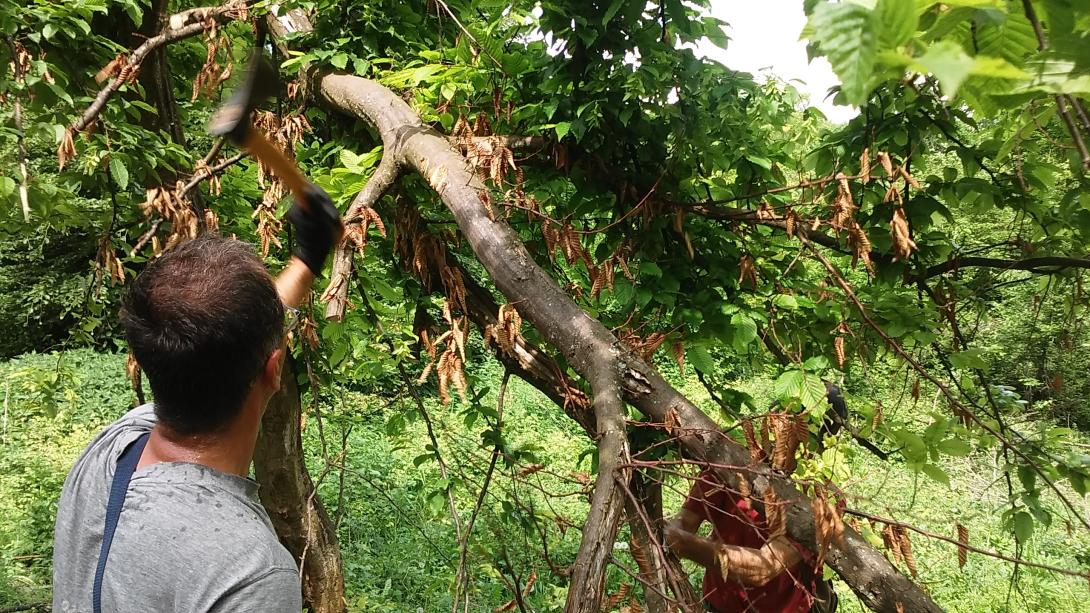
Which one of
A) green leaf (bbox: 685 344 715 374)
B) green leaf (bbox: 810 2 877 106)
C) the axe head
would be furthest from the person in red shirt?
the axe head

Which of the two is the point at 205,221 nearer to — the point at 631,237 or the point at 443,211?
the point at 443,211

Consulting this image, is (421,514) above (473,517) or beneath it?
beneath

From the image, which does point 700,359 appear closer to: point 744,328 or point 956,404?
point 744,328

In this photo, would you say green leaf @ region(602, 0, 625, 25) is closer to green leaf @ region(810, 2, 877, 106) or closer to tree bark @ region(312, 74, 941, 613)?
tree bark @ region(312, 74, 941, 613)

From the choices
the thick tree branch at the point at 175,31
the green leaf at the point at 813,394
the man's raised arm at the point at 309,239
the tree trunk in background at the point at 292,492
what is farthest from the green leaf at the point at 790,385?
the thick tree branch at the point at 175,31

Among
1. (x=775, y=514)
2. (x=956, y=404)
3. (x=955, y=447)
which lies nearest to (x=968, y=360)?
(x=956, y=404)

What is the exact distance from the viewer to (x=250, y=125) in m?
1.76

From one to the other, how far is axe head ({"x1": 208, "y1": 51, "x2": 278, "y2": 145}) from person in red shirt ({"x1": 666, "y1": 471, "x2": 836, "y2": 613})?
4.54 ft

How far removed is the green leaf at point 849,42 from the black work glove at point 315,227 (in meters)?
1.41

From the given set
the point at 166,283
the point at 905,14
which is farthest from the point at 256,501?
the point at 905,14

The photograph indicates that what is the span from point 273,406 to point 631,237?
1.98m

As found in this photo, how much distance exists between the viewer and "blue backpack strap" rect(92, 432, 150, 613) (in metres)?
1.11


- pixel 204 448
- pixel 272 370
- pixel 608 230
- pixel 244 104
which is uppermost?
pixel 244 104

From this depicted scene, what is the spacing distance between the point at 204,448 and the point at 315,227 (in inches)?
28.5
